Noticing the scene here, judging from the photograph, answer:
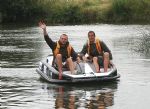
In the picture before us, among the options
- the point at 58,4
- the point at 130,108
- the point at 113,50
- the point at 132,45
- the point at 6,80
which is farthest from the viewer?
the point at 58,4

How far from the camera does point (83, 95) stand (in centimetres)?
1529

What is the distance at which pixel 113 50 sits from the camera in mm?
29266

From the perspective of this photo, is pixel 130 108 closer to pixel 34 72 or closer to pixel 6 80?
pixel 6 80

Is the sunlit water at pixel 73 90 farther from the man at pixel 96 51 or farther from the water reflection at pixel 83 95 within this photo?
the man at pixel 96 51

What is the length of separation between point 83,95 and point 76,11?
5140 cm

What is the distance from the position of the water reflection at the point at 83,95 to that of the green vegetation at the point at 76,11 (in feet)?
147

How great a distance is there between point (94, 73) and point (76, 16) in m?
49.1

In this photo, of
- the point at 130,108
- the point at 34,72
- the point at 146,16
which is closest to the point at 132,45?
the point at 34,72

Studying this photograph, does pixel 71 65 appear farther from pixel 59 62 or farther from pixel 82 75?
pixel 82 75

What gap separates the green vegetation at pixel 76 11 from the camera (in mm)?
63969

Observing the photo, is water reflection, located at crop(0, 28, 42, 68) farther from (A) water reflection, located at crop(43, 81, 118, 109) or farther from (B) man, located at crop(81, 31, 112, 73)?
(A) water reflection, located at crop(43, 81, 118, 109)

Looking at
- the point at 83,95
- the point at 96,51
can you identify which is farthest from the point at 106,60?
the point at 83,95

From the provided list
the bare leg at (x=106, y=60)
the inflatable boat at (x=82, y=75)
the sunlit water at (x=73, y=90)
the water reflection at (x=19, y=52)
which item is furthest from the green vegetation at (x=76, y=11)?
the inflatable boat at (x=82, y=75)

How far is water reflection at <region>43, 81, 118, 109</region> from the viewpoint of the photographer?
13.8m
